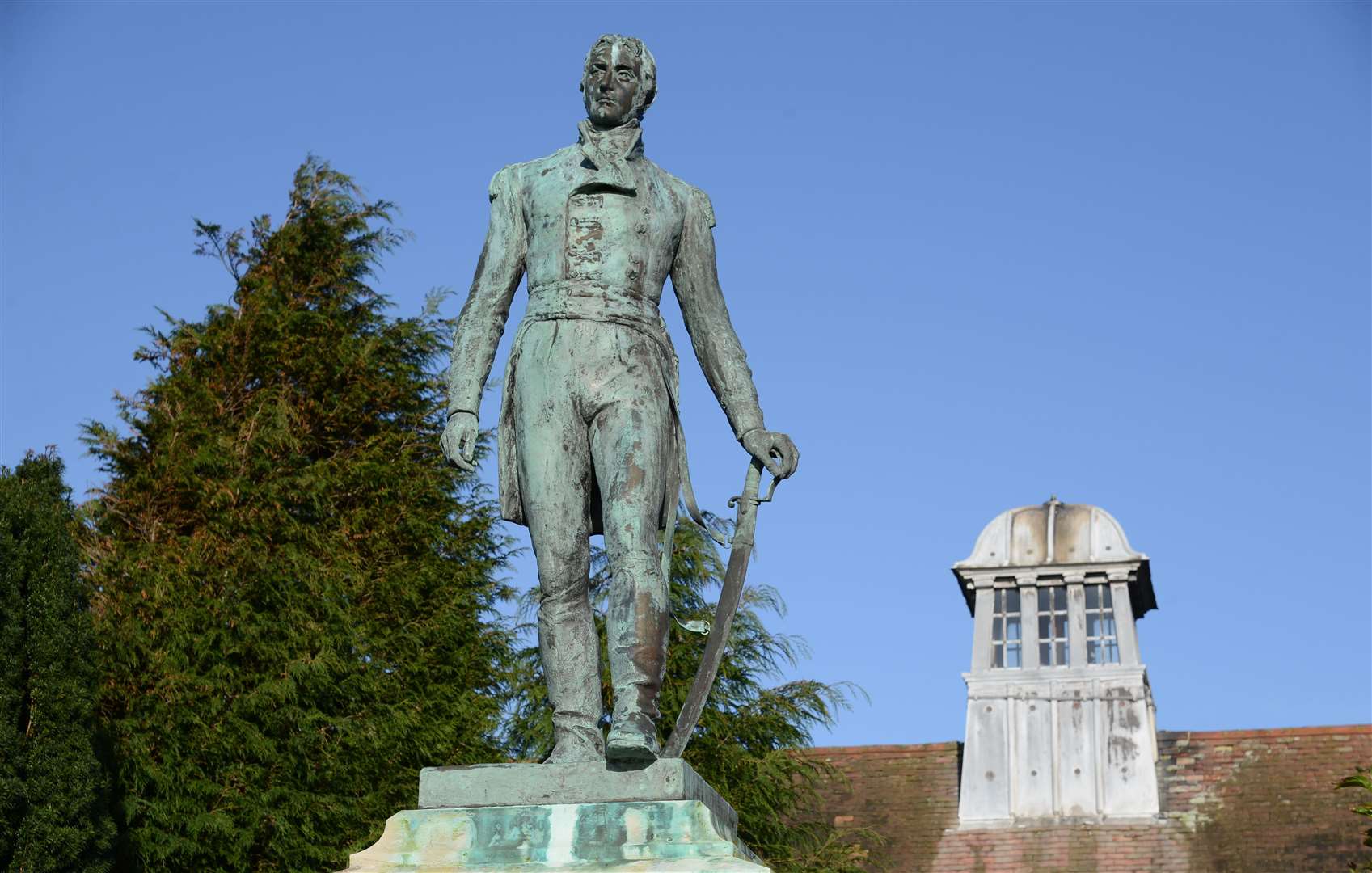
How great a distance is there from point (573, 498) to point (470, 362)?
695 millimetres

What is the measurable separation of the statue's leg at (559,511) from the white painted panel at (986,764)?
84.6 feet

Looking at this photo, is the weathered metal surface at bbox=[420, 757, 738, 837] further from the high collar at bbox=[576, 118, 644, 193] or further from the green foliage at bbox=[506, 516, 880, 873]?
the green foliage at bbox=[506, 516, 880, 873]

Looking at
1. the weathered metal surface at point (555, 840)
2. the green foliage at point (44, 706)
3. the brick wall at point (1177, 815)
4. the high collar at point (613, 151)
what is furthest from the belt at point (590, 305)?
the brick wall at point (1177, 815)

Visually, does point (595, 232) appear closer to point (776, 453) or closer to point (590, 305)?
point (590, 305)

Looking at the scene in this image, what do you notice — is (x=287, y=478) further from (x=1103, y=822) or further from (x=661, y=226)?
(x=1103, y=822)

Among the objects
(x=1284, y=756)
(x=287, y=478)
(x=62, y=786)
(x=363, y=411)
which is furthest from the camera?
(x=1284, y=756)

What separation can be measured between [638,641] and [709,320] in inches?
57.5

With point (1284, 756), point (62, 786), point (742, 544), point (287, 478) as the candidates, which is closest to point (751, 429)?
point (742, 544)

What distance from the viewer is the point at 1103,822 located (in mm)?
31797

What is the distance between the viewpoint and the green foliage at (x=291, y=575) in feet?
58.8

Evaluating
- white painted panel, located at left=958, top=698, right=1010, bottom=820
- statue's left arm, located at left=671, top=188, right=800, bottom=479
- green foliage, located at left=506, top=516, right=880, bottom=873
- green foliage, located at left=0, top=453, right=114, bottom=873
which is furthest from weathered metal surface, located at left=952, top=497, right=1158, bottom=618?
statue's left arm, located at left=671, top=188, right=800, bottom=479

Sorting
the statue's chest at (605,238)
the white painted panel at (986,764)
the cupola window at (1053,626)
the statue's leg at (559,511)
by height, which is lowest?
the statue's leg at (559,511)

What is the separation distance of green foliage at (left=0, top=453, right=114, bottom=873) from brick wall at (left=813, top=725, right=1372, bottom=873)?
14923 mm

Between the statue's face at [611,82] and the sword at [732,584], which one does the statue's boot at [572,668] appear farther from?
the statue's face at [611,82]
